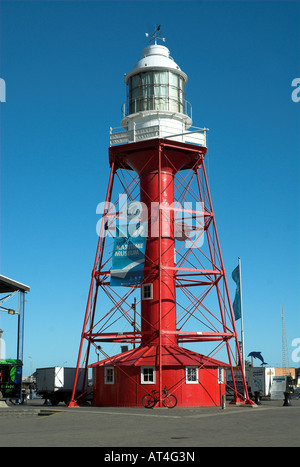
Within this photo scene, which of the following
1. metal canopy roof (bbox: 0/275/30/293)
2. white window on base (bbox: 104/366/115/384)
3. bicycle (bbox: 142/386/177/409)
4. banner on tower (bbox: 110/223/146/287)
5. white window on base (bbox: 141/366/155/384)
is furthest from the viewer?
metal canopy roof (bbox: 0/275/30/293)

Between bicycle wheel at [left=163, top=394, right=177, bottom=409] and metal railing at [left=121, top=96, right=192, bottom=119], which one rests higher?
metal railing at [left=121, top=96, right=192, bottom=119]

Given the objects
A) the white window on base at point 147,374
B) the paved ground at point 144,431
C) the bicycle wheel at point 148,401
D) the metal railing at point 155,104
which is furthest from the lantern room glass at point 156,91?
the paved ground at point 144,431

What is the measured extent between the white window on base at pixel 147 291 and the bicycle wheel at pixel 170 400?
21.7 feet

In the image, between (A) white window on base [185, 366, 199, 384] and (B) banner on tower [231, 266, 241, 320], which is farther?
(B) banner on tower [231, 266, 241, 320]

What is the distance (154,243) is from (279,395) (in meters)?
25.9

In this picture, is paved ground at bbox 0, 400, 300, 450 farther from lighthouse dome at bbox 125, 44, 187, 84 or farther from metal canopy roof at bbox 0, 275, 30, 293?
lighthouse dome at bbox 125, 44, 187, 84

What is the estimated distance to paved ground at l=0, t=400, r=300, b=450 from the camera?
57.8 ft

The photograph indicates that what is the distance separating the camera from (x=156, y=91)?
1703 inches

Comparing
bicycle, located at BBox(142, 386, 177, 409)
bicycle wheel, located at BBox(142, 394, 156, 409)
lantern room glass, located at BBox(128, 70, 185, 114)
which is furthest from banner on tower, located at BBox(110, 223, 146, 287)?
lantern room glass, located at BBox(128, 70, 185, 114)

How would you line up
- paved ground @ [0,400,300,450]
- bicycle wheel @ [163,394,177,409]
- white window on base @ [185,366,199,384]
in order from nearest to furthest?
paved ground @ [0,400,300,450] → bicycle wheel @ [163,394,177,409] → white window on base @ [185,366,199,384]

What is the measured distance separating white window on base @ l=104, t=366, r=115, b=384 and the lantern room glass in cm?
1766

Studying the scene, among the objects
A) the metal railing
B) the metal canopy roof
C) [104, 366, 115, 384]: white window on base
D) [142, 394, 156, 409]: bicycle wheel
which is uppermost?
the metal railing
